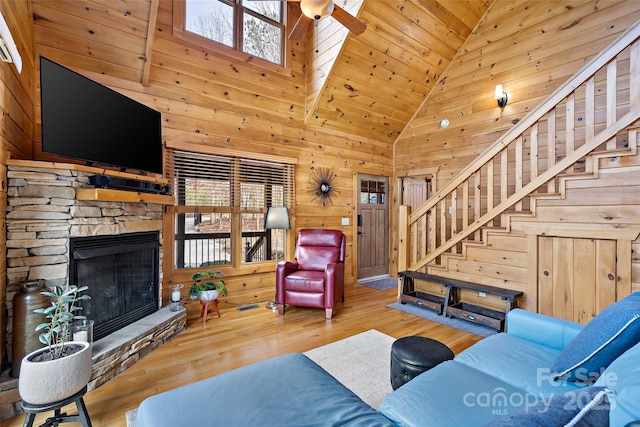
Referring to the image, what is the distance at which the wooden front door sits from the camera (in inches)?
221

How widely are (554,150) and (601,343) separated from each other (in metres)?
2.51

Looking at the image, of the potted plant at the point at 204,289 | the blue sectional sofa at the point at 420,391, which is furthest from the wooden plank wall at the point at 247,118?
the blue sectional sofa at the point at 420,391

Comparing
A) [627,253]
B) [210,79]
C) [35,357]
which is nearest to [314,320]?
[35,357]

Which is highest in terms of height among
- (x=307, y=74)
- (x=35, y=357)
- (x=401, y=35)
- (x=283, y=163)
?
(x=401, y=35)

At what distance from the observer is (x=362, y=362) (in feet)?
8.25

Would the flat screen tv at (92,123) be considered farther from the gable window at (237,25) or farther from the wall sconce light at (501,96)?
the wall sconce light at (501,96)

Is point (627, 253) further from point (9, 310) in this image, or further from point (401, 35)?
point (9, 310)

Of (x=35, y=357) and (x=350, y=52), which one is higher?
(x=350, y=52)

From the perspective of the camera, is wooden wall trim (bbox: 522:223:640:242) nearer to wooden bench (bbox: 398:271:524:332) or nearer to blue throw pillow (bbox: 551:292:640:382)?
wooden bench (bbox: 398:271:524:332)

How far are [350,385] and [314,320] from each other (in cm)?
137

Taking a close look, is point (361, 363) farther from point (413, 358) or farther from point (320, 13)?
point (320, 13)

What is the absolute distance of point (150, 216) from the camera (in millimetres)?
3170

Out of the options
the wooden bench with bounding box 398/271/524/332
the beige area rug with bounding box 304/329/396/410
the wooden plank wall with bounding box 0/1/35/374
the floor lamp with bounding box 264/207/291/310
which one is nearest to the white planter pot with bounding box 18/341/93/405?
the wooden plank wall with bounding box 0/1/35/374

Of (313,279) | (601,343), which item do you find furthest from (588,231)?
(313,279)
